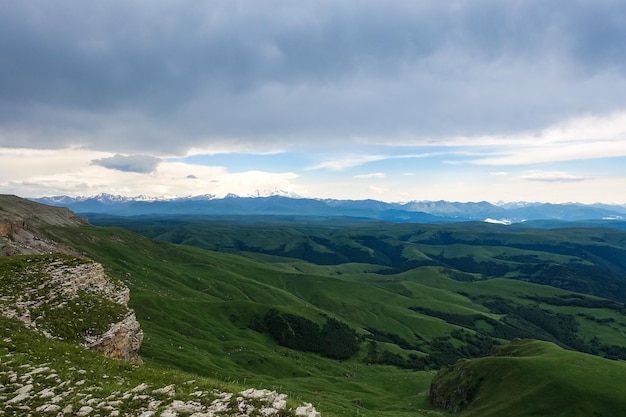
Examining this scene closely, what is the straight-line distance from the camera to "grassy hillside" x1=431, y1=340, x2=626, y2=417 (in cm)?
8169

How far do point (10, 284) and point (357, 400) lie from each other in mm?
93548

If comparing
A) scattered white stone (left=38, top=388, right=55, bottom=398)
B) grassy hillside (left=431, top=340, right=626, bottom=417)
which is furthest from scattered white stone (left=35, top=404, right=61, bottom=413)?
grassy hillside (left=431, top=340, right=626, bottom=417)

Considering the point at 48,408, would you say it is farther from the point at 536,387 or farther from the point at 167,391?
the point at 536,387

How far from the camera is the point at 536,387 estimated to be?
90.2 m

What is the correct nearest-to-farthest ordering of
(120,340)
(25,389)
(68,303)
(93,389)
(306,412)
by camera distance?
(306,412) < (25,389) < (93,389) < (68,303) < (120,340)

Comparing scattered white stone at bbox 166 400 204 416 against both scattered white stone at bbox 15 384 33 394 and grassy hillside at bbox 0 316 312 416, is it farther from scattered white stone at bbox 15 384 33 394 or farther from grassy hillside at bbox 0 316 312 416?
scattered white stone at bbox 15 384 33 394

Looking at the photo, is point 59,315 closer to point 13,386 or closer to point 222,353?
point 13,386

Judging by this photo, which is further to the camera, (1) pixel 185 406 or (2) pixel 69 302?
(2) pixel 69 302

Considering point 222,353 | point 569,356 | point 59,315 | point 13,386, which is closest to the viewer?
point 13,386

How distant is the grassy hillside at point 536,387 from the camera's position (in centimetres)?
8169

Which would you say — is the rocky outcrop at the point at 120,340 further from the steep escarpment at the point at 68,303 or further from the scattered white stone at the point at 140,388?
the scattered white stone at the point at 140,388

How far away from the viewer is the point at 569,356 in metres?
107

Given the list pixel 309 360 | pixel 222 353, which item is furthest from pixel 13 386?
pixel 309 360

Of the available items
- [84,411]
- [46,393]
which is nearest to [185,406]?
[84,411]
